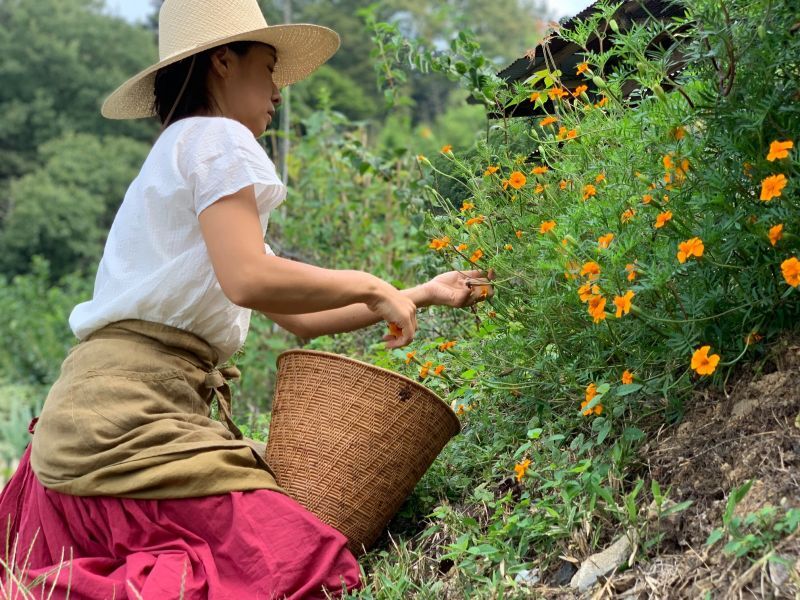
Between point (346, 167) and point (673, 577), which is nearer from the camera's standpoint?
point (673, 577)

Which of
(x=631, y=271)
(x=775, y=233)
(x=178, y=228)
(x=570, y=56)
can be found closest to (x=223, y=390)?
(x=178, y=228)

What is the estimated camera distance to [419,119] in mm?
50188

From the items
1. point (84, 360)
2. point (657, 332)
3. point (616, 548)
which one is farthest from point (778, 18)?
point (84, 360)

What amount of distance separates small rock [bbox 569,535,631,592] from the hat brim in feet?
5.01

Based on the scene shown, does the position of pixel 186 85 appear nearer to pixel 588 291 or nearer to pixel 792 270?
pixel 588 291

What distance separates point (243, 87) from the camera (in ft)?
8.95

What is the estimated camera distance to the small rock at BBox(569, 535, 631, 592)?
2160 millimetres

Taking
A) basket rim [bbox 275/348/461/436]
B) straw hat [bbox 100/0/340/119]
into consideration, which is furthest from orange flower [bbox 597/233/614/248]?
straw hat [bbox 100/0/340/119]

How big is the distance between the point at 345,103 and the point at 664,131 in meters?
39.1

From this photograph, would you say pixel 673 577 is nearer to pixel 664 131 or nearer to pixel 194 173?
pixel 664 131

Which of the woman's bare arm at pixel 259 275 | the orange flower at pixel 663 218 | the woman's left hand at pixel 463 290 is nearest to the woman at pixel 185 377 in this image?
the woman's bare arm at pixel 259 275

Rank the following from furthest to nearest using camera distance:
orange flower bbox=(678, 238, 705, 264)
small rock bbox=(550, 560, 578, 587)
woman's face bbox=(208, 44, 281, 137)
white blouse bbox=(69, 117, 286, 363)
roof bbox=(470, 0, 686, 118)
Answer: roof bbox=(470, 0, 686, 118) → woman's face bbox=(208, 44, 281, 137) → white blouse bbox=(69, 117, 286, 363) → small rock bbox=(550, 560, 578, 587) → orange flower bbox=(678, 238, 705, 264)

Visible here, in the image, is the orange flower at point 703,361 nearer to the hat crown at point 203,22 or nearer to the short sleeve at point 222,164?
the short sleeve at point 222,164

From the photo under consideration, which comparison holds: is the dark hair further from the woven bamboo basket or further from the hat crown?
the woven bamboo basket
